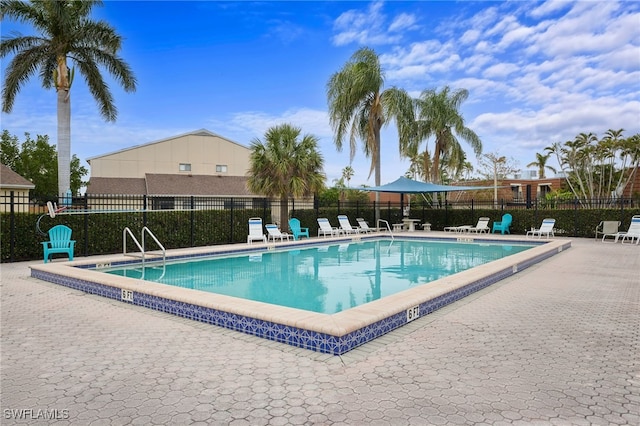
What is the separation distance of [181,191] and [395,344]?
2775 centimetres

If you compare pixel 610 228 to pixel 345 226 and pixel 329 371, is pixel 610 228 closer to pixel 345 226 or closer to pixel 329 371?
pixel 345 226

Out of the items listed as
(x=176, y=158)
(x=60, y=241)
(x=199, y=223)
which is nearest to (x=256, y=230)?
(x=199, y=223)

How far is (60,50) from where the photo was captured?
16.0 metres

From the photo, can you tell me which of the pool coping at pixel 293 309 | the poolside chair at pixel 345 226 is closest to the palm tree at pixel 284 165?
the poolside chair at pixel 345 226

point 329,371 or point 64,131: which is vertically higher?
point 64,131

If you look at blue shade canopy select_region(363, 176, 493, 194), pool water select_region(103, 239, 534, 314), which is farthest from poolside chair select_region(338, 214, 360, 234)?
pool water select_region(103, 239, 534, 314)

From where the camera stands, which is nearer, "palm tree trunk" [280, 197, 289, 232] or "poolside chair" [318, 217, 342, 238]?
"poolside chair" [318, 217, 342, 238]

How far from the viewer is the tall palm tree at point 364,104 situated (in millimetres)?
19875

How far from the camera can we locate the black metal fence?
1084 cm

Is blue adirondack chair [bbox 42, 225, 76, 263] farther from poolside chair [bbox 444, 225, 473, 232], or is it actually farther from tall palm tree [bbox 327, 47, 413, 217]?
poolside chair [bbox 444, 225, 473, 232]

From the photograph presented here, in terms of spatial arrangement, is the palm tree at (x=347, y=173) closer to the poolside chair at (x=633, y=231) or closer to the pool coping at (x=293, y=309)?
the poolside chair at (x=633, y=231)

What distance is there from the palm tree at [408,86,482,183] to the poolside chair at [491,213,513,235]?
4.71 m

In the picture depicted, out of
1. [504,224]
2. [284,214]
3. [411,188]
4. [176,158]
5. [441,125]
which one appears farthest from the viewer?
[176,158]

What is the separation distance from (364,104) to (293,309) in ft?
57.1
